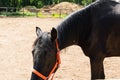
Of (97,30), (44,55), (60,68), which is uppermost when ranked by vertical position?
(97,30)

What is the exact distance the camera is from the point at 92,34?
15.0 ft

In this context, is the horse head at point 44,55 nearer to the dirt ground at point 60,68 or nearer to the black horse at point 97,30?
the black horse at point 97,30

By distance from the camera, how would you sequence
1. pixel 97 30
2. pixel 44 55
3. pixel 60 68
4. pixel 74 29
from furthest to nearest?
pixel 60 68, pixel 97 30, pixel 74 29, pixel 44 55

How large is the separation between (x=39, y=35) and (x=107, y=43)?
4.36 feet

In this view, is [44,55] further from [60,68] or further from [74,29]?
[60,68]

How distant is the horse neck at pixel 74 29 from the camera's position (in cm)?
416

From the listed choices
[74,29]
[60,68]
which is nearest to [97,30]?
[74,29]

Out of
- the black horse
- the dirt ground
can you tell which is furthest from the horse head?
the dirt ground

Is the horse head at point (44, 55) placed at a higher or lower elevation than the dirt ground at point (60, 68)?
higher

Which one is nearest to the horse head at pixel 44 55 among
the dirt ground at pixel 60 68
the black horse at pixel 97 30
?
the black horse at pixel 97 30

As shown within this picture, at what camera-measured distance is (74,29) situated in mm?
4422

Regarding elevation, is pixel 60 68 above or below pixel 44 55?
below

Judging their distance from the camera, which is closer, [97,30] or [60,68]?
[97,30]

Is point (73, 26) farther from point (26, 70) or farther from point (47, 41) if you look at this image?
point (26, 70)
